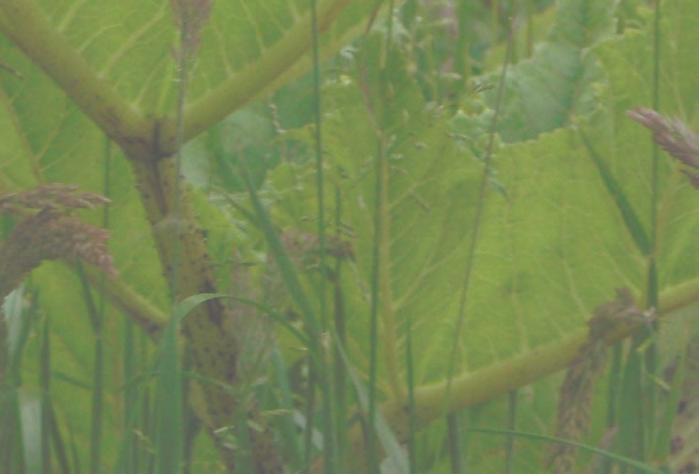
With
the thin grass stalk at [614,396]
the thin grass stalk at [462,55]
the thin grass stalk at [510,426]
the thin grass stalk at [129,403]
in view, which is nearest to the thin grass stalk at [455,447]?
the thin grass stalk at [510,426]

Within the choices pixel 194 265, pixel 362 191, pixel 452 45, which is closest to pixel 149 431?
pixel 194 265

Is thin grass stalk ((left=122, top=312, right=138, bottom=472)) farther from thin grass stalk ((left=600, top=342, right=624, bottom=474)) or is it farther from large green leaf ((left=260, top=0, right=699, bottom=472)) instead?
thin grass stalk ((left=600, top=342, right=624, bottom=474))

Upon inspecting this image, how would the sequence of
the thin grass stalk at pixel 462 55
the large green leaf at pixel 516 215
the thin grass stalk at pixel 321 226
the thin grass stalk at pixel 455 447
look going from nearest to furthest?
the thin grass stalk at pixel 321 226
the thin grass stalk at pixel 455 447
the large green leaf at pixel 516 215
the thin grass stalk at pixel 462 55

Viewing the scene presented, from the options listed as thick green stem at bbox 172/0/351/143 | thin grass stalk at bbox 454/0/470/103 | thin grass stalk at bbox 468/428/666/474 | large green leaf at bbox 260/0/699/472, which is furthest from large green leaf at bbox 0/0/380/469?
thin grass stalk at bbox 454/0/470/103

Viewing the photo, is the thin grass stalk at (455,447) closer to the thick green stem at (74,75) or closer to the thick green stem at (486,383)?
the thick green stem at (486,383)

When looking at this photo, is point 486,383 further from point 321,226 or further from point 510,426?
point 321,226

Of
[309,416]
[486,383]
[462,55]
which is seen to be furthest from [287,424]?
[462,55]

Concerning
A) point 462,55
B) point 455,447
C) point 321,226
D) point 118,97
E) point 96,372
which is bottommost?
point 455,447

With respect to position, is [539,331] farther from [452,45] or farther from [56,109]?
[452,45]

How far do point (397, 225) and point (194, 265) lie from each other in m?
0.26

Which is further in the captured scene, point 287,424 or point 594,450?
point 287,424

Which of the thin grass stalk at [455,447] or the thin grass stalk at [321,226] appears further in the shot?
the thin grass stalk at [455,447]

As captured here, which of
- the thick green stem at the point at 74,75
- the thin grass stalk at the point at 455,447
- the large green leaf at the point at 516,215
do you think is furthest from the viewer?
the large green leaf at the point at 516,215

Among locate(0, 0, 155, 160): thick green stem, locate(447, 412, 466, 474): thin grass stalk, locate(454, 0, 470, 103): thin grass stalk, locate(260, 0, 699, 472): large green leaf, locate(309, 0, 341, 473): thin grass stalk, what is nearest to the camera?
locate(309, 0, 341, 473): thin grass stalk
